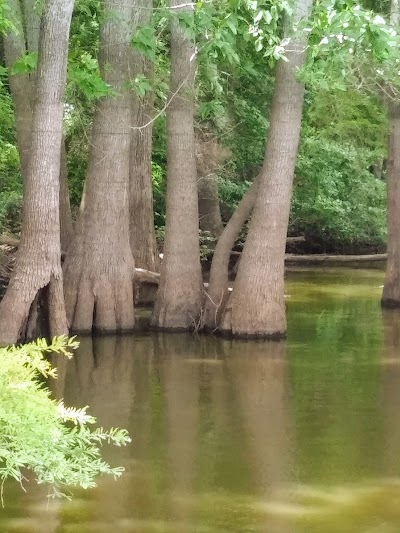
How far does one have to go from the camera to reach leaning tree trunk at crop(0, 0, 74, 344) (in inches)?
495

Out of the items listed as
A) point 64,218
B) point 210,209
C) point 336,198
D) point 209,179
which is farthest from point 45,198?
point 336,198

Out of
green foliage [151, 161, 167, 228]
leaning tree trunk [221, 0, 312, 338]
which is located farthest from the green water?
green foliage [151, 161, 167, 228]

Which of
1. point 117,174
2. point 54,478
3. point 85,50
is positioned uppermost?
point 85,50

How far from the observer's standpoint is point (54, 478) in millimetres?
4020

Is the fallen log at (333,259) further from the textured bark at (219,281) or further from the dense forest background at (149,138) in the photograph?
the textured bark at (219,281)

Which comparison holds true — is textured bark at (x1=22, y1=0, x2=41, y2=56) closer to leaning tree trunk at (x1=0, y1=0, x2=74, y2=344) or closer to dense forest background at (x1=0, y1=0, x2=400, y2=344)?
dense forest background at (x1=0, y1=0, x2=400, y2=344)

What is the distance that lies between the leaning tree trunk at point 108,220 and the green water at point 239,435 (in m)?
0.64

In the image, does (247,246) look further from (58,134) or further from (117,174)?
(58,134)

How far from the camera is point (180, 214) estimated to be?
15.3 metres

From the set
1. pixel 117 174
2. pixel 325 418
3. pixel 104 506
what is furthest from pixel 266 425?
pixel 117 174

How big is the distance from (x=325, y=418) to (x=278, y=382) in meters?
1.87

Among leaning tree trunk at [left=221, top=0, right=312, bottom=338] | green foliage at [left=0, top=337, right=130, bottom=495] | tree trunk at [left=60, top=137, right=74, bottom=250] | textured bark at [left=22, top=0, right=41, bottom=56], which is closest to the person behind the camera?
green foliage at [left=0, top=337, right=130, bottom=495]

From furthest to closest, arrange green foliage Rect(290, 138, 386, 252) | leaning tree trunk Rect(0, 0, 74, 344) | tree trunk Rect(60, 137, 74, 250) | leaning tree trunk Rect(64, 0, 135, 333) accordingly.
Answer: green foliage Rect(290, 138, 386, 252), tree trunk Rect(60, 137, 74, 250), leaning tree trunk Rect(64, 0, 135, 333), leaning tree trunk Rect(0, 0, 74, 344)

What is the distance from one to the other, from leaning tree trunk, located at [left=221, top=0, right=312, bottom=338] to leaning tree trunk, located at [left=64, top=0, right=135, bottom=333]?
1864 mm
